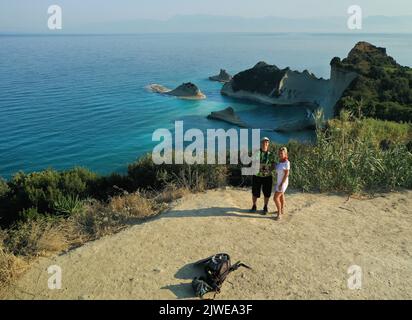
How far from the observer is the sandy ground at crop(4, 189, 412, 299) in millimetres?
6543

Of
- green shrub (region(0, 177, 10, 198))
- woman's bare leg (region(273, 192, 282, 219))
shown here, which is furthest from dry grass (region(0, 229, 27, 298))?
green shrub (region(0, 177, 10, 198))

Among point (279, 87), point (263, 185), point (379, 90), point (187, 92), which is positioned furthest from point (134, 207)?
point (279, 87)

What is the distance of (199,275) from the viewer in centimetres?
689

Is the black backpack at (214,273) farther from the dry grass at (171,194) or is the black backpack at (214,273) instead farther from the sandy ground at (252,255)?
the dry grass at (171,194)

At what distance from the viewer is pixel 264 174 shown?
356 inches

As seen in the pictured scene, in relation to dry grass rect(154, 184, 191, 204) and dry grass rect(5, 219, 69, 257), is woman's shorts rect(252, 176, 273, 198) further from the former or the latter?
dry grass rect(5, 219, 69, 257)

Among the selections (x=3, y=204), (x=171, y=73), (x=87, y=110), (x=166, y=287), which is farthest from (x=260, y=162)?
(x=171, y=73)

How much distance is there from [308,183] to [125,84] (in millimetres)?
83153

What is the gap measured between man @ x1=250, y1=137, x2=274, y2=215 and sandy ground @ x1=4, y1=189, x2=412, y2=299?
46 centimetres

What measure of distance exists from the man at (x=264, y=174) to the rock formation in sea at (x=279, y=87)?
5420 cm

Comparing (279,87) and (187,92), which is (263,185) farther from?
(279,87)

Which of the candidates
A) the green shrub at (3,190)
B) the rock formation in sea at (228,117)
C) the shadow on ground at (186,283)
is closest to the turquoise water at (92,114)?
the rock formation in sea at (228,117)

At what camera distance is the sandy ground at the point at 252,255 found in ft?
21.5

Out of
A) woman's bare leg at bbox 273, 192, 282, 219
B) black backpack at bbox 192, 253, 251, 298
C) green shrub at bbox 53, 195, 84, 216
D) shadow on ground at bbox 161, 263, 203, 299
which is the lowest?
shadow on ground at bbox 161, 263, 203, 299
